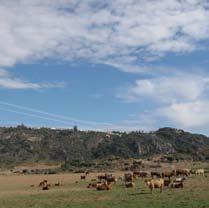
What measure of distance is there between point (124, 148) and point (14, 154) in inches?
1130

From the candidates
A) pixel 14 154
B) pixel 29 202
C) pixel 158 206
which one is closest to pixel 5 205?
pixel 29 202

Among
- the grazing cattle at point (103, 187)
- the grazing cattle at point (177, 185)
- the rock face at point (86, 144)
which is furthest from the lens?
the rock face at point (86, 144)

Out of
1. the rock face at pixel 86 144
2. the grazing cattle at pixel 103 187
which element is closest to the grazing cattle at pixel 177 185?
the grazing cattle at pixel 103 187

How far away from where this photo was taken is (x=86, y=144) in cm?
15562

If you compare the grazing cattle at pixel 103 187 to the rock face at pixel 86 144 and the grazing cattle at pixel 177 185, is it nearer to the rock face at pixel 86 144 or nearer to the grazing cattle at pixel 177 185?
the grazing cattle at pixel 177 185

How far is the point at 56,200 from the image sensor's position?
3603 centimetres

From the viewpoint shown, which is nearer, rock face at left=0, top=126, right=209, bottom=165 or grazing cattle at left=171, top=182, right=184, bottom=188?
grazing cattle at left=171, top=182, right=184, bottom=188

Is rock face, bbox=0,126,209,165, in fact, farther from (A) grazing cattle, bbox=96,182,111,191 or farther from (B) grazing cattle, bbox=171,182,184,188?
(B) grazing cattle, bbox=171,182,184,188

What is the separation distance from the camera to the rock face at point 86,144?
137 meters

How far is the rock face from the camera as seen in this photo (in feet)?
451

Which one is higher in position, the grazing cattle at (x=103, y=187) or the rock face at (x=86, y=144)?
the rock face at (x=86, y=144)

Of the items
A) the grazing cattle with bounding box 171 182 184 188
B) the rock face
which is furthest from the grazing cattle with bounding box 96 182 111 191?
the rock face

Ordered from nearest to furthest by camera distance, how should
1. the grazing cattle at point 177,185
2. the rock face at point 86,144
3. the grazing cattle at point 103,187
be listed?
the grazing cattle at point 177,185 < the grazing cattle at point 103,187 < the rock face at point 86,144

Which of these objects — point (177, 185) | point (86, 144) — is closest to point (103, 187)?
point (177, 185)
